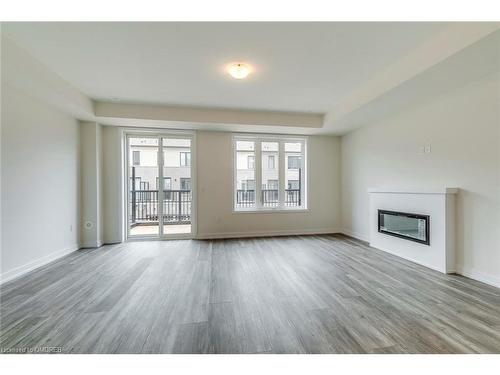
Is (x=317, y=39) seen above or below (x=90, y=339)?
above

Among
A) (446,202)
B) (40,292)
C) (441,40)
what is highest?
(441,40)

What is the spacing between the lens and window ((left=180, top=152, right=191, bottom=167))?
5102 mm

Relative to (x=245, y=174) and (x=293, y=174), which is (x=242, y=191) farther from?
(x=293, y=174)

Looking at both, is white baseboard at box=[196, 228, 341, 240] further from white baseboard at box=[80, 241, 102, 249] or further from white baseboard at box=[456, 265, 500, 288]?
white baseboard at box=[456, 265, 500, 288]

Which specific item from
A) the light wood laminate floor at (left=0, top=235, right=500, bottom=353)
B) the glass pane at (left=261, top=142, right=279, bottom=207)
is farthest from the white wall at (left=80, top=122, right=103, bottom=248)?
the glass pane at (left=261, top=142, right=279, bottom=207)

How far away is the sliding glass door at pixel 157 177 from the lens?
196 inches

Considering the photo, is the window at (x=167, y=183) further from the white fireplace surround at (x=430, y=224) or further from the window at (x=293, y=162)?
the white fireplace surround at (x=430, y=224)

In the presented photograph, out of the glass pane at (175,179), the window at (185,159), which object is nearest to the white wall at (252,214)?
the window at (185,159)

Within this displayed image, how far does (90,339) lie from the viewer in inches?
65.8

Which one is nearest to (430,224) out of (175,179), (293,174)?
(293,174)
